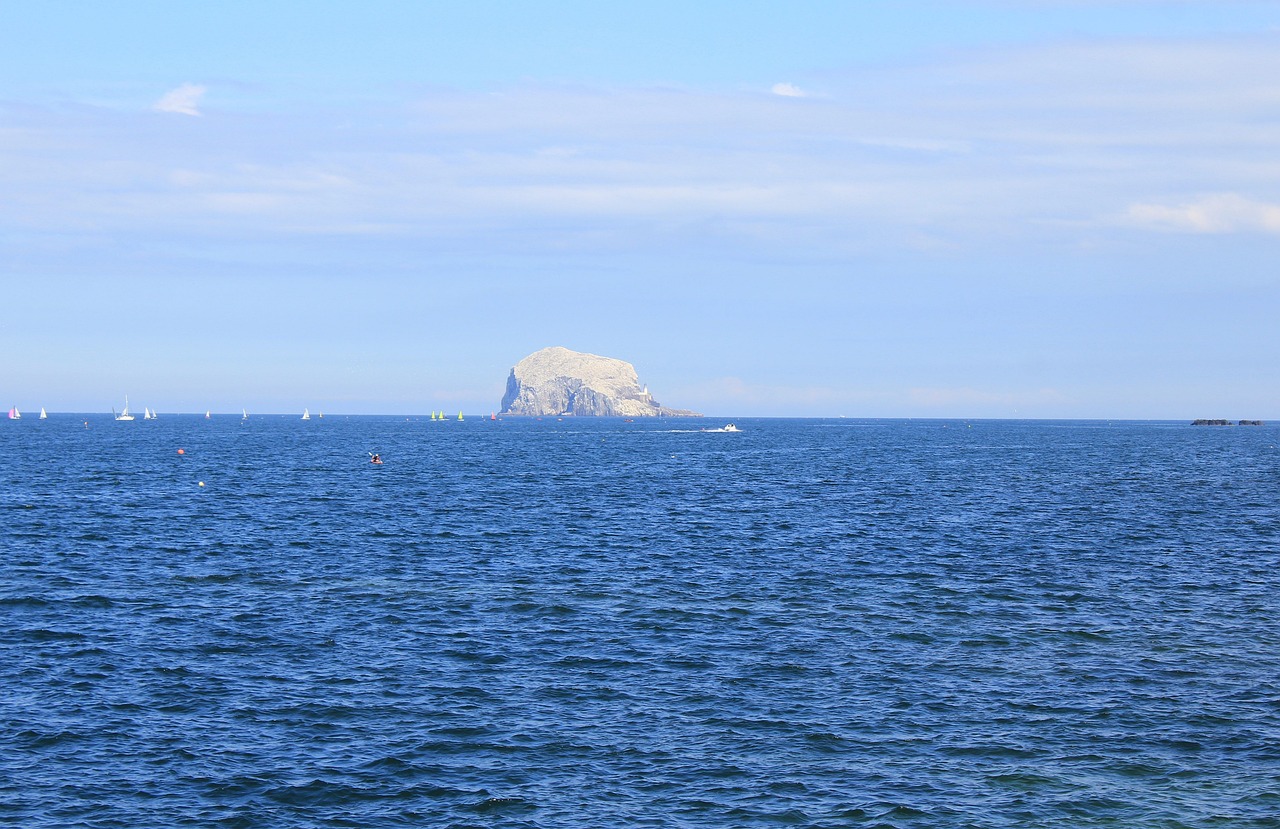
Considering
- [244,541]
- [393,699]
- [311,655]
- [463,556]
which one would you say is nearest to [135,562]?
[244,541]

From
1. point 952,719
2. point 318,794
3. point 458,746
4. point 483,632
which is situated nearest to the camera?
point 318,794

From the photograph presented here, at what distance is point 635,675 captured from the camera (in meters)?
43.0

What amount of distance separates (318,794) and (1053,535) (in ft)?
225

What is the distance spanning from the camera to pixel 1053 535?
285ft

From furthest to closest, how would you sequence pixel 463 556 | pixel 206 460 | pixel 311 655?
pixel 206 460, pixel 463 556, pixel 311 655

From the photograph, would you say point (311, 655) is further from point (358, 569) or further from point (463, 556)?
point (463, 556)

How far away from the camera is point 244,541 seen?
8044 cm

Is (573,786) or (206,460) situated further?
(206,460)

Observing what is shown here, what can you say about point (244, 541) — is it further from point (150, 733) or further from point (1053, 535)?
point (1053, 535)

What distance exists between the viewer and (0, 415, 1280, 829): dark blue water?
3094 centimetres

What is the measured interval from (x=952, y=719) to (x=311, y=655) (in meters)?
24.3

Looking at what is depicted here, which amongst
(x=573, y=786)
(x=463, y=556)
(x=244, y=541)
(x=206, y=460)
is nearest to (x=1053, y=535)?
(x=463, y=556)

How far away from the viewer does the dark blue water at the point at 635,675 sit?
102 ft

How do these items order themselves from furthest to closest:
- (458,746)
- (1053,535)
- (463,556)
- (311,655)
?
(1053,535) < (463,556) < (311,655) < (458,746)
